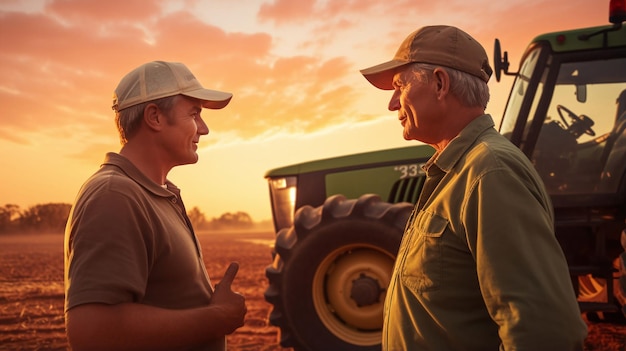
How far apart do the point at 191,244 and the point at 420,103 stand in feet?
3.05

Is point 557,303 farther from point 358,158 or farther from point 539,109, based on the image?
point 358,158

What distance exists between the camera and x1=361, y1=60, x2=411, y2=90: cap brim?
237cm

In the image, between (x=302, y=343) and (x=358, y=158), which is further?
(x=358, y=158)

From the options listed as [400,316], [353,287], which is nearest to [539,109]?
[353,287]

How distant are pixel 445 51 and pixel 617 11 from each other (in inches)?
157

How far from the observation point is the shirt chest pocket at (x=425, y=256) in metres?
1.95

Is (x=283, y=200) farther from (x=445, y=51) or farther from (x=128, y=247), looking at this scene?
(x=128, y=247)

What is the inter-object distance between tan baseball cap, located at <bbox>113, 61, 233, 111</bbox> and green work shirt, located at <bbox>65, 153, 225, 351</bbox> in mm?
224

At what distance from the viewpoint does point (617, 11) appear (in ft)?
18.1

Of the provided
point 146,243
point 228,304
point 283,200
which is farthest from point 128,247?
point 283,200

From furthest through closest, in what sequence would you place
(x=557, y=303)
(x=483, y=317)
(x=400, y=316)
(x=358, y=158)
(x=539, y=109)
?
(x=358, y=158) < (x=539, y=109) < (x=400, y=316) < (x=483, y=317) < (x=557, y=303)

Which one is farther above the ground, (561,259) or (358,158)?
(358,158)

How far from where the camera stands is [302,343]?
19.1 ft

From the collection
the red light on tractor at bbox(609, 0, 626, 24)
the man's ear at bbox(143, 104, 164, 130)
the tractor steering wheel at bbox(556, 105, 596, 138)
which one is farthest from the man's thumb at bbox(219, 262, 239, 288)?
the red light on tractor at bbox(609, 0, 626, 24)
